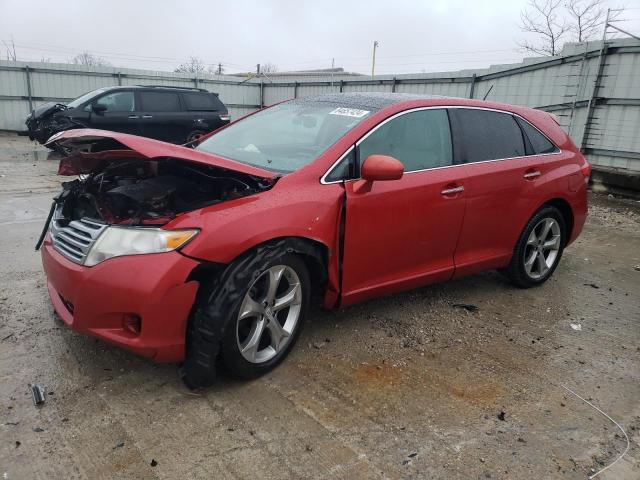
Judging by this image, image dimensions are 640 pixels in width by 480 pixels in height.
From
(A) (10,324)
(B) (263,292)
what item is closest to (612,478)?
(B) (263,292)

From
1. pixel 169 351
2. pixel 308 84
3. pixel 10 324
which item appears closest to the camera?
pixel 169 351

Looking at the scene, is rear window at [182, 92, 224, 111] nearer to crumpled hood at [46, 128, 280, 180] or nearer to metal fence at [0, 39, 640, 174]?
metal fence at [0, 39, 640, 174]

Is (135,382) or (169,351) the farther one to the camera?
(135,382)

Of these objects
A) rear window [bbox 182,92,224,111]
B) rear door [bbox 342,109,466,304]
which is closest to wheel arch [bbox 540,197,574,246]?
rear door [bbox 342,109,466,304]

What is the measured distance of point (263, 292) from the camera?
9.36 feet

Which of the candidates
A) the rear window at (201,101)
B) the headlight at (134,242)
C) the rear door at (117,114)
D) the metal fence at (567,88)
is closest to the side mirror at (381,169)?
the headlight at (134,242)

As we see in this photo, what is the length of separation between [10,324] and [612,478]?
3598 millimetres

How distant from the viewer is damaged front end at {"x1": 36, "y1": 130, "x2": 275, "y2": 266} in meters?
2.56

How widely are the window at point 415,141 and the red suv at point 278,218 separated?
1cm

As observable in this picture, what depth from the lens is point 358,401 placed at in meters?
2.76

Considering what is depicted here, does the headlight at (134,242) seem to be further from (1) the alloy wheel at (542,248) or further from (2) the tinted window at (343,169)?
(1) the alloy wheel at (542,248)

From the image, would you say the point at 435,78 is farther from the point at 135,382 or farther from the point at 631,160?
the point at 135,382

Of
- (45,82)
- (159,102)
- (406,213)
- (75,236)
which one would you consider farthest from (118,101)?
(406,213)

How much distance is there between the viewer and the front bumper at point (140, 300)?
96.7 inches
